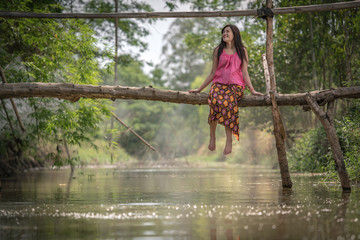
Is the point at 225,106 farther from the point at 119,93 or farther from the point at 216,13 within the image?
the point at 119,93

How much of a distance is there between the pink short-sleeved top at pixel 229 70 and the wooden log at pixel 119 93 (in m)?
0.33

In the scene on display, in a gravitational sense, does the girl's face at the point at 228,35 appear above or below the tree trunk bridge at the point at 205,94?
above

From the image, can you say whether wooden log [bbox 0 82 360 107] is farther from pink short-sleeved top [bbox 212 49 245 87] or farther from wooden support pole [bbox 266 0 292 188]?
pink short-sleeved top [bbox 212 49 245 87]

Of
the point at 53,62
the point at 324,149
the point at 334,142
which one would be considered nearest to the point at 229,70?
the point at 334,142

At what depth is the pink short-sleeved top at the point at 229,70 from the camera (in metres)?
7.44

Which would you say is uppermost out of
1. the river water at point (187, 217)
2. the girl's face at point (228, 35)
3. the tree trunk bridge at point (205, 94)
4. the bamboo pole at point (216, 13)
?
the bamboo pole at point (216, 13)

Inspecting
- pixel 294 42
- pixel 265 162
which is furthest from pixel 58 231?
pixel 265 162

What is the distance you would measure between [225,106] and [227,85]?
387 millimetres

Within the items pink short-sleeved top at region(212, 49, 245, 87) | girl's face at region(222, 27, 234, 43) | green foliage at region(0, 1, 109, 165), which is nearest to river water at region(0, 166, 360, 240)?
pink short-sleeved top at region(212, 49, 245, 87)

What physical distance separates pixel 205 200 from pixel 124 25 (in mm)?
16016

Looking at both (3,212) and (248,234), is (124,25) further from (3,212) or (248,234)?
(248,234)

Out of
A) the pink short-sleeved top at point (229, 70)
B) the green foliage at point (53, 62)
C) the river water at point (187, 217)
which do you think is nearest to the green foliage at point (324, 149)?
the pink short-sleeved top at point (229, 70)

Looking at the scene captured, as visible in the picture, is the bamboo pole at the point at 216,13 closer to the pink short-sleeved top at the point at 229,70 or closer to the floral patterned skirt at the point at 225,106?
the pink short-sleeved top at the point at 229,70

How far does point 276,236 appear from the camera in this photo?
334cm
